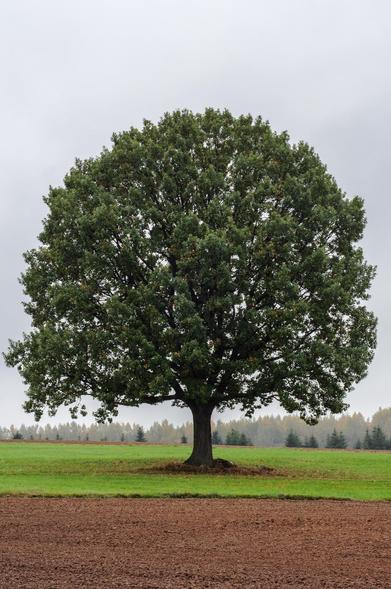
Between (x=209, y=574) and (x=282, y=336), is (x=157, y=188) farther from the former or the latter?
(x=209, y=574)

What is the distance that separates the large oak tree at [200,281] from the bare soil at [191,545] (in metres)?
12.8

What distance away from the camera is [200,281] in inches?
1420

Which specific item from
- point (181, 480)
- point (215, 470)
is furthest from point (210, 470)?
point (181, 480)

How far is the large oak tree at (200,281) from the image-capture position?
118ft

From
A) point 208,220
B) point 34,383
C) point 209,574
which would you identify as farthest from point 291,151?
point 209,574

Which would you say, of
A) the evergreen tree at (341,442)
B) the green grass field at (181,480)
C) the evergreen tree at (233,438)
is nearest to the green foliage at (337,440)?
the evergreen tree at (341,442)

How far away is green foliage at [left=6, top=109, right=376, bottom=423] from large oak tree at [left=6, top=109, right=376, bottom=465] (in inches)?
3.2

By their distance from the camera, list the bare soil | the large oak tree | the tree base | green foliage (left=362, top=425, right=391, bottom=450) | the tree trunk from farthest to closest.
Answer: green foliage (left=362, top=425, right=391, bottom=450) → the tree trunk → the tree base → the large oak tree → the bare soil

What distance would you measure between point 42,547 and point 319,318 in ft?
82.2

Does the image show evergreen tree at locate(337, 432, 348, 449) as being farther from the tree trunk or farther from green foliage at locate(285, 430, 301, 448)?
the tree trunk

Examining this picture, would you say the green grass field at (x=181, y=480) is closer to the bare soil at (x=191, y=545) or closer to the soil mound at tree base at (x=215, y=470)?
the soil mound at tree base at (x=215, y=470)

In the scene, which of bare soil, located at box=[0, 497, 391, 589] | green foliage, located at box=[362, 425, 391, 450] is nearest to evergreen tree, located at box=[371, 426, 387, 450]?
green foliage, located at box=[362, 425, 391, 450]

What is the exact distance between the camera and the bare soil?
41.7 feet

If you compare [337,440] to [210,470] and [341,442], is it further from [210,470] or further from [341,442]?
[210,470]
